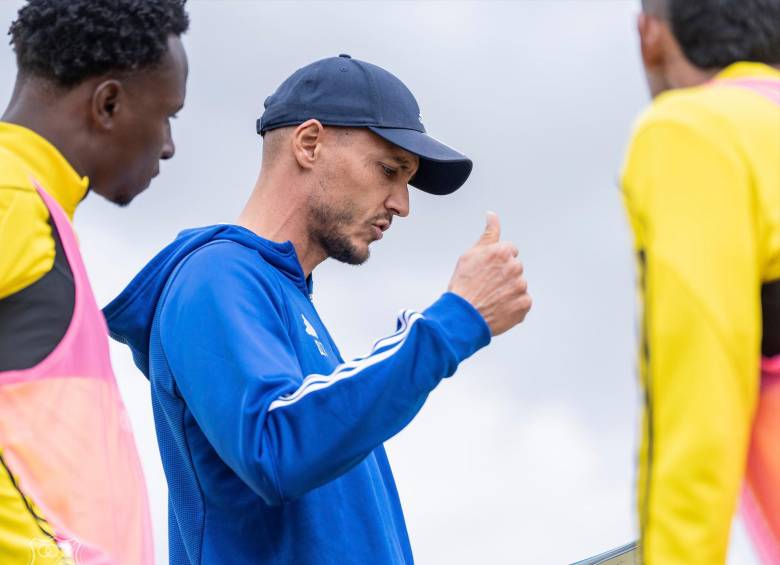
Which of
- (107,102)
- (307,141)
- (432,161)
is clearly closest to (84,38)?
(107,102)

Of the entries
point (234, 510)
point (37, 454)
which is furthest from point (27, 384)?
point (234, 510)

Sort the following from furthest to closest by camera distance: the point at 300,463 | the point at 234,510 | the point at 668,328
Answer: the point at 234,510 < the point at 300,463 < the point at 668,328

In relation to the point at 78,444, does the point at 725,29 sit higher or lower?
higher

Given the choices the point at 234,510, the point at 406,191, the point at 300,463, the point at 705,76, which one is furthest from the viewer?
the point at 406,191

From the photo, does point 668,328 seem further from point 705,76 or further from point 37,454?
point 37,454

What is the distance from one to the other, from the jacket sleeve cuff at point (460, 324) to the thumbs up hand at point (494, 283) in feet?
0.09

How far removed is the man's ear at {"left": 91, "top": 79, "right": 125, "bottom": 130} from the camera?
3.92 metres

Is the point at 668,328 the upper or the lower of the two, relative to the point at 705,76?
lower

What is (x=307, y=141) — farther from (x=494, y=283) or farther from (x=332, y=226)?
(x=494, y=283)

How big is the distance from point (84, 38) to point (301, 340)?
1470mm

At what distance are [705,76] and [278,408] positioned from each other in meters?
1.76

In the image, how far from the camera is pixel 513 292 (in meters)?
4.44

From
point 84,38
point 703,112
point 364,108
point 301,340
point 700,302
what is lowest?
point 301,340

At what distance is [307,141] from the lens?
5.49 m
